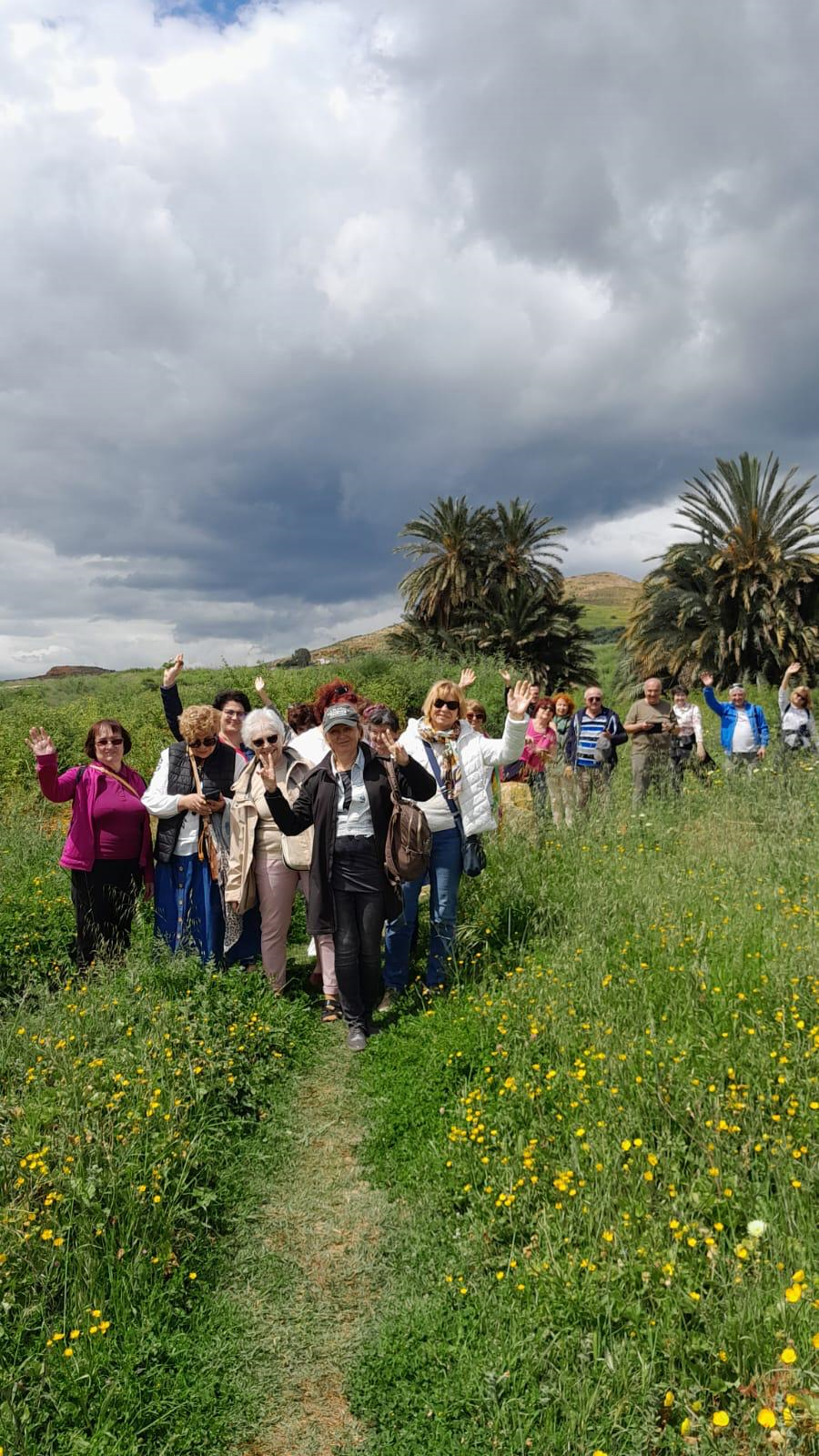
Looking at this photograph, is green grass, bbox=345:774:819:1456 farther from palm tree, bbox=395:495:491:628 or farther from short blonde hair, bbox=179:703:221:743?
palm tree, bbox=395:495:491:628

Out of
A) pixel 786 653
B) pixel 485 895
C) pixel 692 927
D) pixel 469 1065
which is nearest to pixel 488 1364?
pixel 469 1065

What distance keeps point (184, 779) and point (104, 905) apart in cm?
110

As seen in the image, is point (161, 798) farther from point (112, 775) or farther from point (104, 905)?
point (104, 905)

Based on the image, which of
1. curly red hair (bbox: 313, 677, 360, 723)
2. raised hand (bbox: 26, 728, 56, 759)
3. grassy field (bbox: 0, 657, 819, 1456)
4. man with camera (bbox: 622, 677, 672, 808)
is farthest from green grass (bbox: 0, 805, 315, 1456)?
man with camera (bbox: 622, 677, 672, 808)

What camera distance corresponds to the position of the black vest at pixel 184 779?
17.6 ft

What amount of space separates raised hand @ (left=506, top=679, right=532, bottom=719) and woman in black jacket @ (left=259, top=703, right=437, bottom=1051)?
0.69m

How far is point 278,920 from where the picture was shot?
17.8 feet

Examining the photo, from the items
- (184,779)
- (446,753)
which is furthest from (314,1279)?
(184,779)

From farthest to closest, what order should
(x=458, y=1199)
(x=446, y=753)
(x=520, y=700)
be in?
(x=446, y=753), (x=520, y=700), (x=458, y=1199)

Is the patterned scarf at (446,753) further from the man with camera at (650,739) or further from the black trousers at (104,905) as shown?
the man with camera at (650,739)

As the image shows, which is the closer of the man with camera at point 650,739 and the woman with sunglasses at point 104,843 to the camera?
the woman with sunglasses at point 104,843

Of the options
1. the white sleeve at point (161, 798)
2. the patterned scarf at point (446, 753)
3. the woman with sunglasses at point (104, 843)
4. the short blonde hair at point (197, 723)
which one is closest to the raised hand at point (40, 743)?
the woman with sunglasses at point (104, 843)

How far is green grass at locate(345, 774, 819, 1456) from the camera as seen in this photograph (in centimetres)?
237

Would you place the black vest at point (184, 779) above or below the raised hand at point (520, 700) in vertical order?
below
